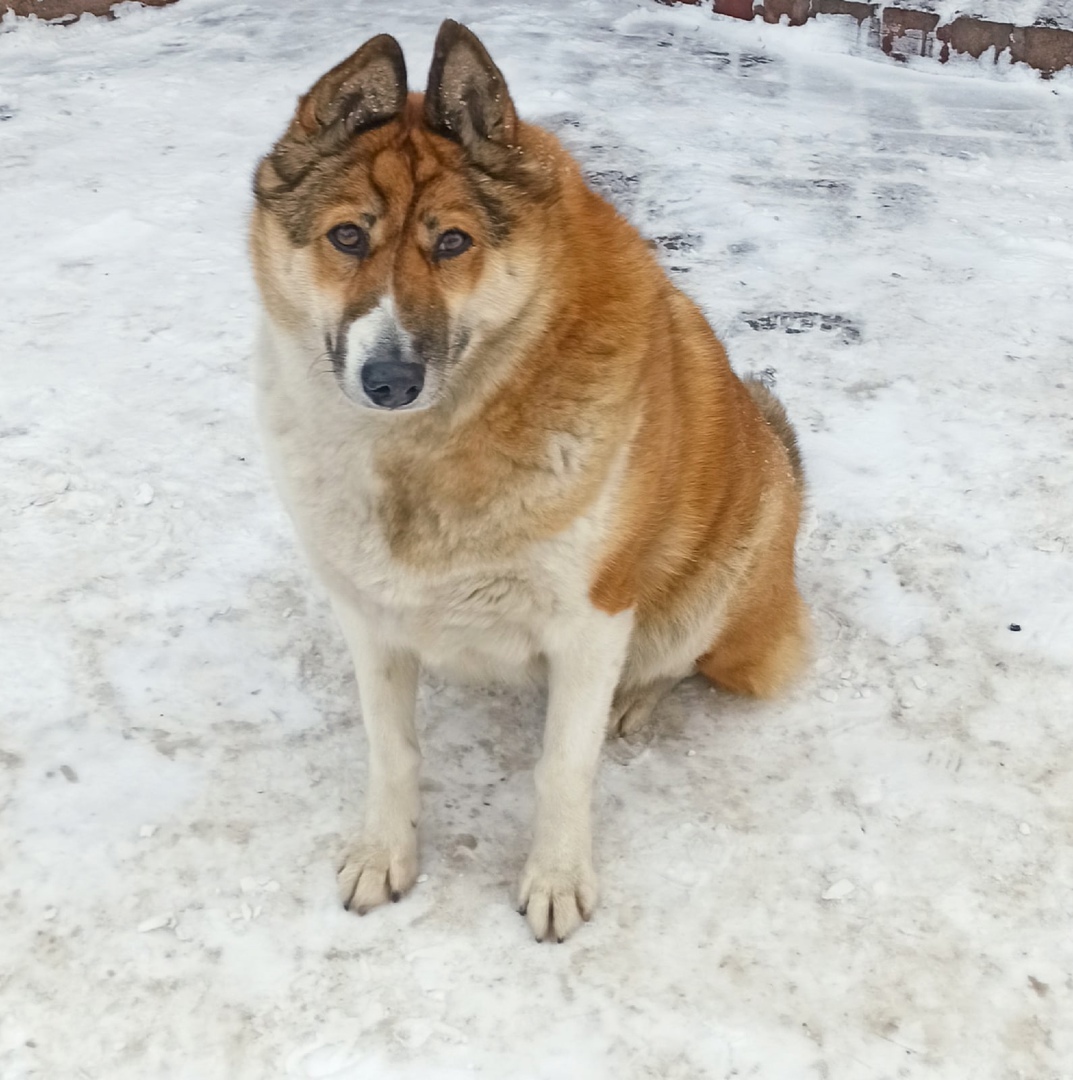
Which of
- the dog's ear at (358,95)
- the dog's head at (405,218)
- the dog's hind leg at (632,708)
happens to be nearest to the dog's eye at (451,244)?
the dog's head at (405,218)

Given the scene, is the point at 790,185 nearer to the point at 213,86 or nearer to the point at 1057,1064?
the point at 213,86

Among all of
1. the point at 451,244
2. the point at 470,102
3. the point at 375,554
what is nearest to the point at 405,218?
the point at 451,244

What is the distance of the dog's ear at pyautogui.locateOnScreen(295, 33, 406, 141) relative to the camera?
2.12 m

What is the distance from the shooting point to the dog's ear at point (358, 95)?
6.96ft

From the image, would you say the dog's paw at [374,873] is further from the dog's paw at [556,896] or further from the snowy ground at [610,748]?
the dog's paw at [556,896]

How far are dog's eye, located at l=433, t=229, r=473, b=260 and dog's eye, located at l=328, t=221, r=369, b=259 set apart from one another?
0.13 meters

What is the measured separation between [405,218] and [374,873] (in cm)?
140

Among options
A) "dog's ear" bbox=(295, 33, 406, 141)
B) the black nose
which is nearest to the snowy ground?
the black nose

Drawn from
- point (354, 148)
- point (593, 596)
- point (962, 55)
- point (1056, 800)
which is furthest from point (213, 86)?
point (1056, 800)

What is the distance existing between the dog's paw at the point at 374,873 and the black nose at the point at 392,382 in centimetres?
105

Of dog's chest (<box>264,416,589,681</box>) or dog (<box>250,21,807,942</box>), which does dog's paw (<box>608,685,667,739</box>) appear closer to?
dog (<box>250,21,807,942</box>)

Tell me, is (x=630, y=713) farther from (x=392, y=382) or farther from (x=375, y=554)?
(x=392, y=382)

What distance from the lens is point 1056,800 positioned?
8.99 feet

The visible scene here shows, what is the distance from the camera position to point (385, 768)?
263cm
